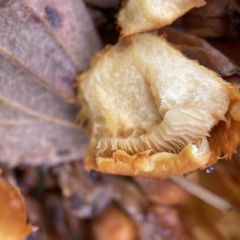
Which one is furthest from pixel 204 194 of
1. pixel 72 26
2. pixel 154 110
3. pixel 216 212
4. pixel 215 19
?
pixel 72 26

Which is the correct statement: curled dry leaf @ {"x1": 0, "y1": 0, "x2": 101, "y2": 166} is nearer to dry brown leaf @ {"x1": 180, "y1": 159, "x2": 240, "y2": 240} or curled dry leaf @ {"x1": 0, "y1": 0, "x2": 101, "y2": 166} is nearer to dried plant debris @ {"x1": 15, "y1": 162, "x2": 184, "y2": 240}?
dried plant debris @ {"x1": 15, "y1": 162, "x2": 184, "y2": 240}

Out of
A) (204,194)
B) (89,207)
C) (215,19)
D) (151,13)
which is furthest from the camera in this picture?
(89,207)

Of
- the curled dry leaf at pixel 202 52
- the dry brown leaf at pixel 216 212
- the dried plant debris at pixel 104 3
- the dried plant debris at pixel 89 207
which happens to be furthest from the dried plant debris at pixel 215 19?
the dried plant debris at pixel 89 207

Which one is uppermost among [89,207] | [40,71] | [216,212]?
[40,71]

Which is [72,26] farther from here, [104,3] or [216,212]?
[216,212]

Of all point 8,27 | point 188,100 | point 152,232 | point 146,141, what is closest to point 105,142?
point 146,141

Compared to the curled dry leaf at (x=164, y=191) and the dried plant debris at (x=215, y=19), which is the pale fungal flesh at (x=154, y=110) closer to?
the dried plant debris at (x=215, y=19)
